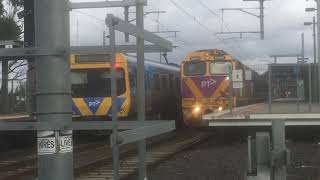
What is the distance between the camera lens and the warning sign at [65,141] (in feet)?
10.5

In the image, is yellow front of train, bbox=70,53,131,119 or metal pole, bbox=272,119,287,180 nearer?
metal pole, bbox=272,119,287,180

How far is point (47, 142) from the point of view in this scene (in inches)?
124

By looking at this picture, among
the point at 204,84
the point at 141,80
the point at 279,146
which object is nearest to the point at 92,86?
the point at 204,84

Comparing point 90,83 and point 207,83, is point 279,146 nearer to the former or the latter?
point 90,83

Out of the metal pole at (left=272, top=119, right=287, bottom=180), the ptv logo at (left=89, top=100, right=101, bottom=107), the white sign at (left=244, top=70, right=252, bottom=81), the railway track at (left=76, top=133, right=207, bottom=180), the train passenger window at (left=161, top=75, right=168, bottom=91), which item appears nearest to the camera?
the metal pole at (left=272, top=119, right=287, bottom=180)

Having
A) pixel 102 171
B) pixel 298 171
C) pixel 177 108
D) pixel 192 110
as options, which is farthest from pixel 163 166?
pixel 177 108

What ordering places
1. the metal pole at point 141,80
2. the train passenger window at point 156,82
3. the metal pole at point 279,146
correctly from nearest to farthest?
the metal pole at point 279,146
the metal pole at point 141,80
the train passenger window at point 156,82

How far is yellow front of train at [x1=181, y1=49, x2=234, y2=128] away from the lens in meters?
23.5

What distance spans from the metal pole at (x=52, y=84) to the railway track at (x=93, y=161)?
8.85 m

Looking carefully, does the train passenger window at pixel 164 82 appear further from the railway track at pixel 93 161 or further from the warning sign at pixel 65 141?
the warning sign at pixel 65 141

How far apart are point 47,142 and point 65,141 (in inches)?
4.1

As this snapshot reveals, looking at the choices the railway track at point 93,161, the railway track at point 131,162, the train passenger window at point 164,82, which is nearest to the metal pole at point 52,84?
the railway track at point 131,162

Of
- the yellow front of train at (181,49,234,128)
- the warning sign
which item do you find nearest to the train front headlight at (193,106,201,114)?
the yellow front of train at (181,49,234,128)

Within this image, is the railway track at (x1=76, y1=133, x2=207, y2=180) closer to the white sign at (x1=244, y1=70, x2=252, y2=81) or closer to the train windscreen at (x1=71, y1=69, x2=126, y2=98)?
the train windscreen at (x1=71, y1=69, x2=126, y2=98)
